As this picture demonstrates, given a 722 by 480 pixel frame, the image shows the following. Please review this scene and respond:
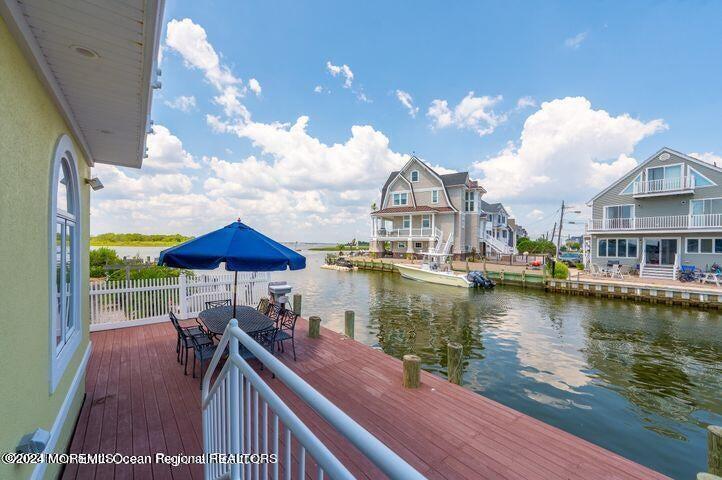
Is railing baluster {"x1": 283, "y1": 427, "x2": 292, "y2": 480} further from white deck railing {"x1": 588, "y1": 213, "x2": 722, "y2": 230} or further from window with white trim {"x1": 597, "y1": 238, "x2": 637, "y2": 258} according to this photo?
window with white trim {"x1": 597, "y1": 238, "x2": 637, "y2": 258}

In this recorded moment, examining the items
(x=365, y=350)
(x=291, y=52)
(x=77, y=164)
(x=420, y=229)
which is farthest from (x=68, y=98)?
(x=420, y=229)

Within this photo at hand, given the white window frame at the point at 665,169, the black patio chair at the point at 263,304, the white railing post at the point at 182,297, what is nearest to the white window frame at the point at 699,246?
the white window frame at the point at 665,169

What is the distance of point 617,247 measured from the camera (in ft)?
73.6

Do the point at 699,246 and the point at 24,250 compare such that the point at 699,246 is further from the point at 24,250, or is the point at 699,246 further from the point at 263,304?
the point at 24,250

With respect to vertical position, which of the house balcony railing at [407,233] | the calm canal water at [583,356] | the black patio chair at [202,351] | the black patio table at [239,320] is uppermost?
the house balcony railing at [407,233]

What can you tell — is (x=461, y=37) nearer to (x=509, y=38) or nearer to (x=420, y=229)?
(x=509, y=38)

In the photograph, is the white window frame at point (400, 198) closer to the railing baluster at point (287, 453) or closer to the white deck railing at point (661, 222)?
the white deck railing at point (661, 222)

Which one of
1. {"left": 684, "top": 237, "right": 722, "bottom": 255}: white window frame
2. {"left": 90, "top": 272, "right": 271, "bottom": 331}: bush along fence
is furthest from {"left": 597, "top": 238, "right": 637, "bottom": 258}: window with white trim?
{"left": 90, "top": 272, "right": 271, "bottom": 331}: bush along fence

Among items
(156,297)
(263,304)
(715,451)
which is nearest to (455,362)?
(715,451)

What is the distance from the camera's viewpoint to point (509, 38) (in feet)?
42.6

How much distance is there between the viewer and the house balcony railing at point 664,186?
62.9 ft

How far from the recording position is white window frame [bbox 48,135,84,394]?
8.91 ft

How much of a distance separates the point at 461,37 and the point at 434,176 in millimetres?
18332

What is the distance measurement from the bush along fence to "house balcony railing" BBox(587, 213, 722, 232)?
25850mm
